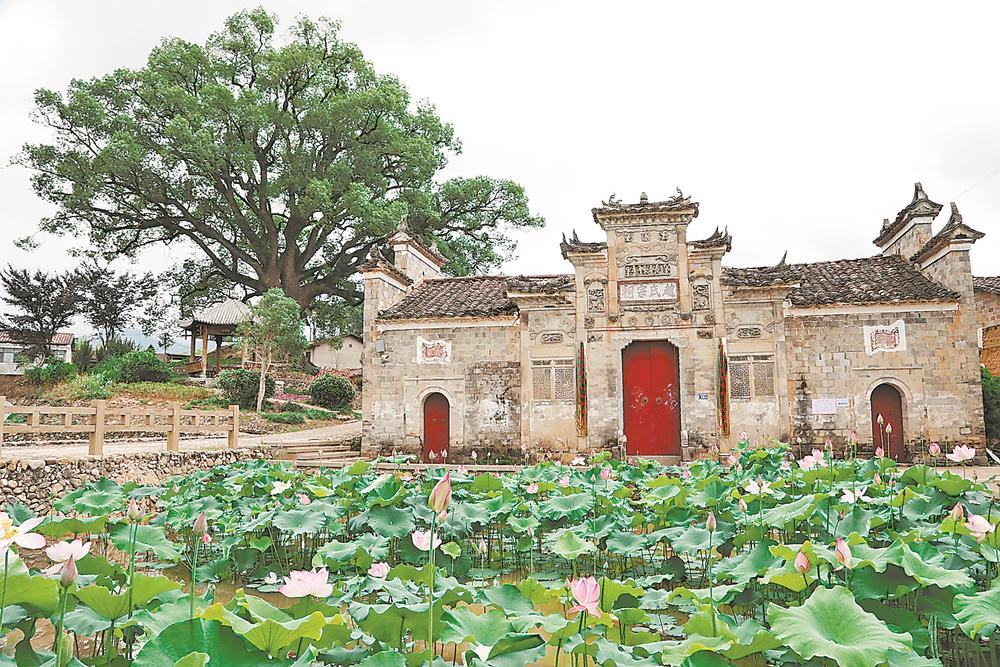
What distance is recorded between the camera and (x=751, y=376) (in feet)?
48.1

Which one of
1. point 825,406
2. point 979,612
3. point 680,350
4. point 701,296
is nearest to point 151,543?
point 979,612

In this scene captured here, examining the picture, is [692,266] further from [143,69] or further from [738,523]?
Answer: [143,69]

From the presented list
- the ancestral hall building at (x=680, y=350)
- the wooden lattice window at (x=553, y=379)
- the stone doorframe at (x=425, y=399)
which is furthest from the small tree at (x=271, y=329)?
the wooden lattice window at (x=553, y=379)

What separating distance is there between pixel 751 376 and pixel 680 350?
1.58m

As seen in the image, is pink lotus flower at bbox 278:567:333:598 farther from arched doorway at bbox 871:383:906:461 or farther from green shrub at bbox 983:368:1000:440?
green shrub at bbox 983:368:1000:440

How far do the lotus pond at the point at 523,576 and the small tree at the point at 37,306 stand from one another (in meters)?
25.8

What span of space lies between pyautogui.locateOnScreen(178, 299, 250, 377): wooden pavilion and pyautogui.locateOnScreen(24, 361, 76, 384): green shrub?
5.42 m

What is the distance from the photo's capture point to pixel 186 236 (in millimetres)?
30016

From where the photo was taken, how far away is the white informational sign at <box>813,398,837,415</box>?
567 inches

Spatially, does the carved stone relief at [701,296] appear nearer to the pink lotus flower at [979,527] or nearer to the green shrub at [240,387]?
the pink lotus flower at [979,527]

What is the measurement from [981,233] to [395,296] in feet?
42.7

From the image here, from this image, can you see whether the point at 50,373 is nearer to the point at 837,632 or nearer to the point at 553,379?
the point at 553,379

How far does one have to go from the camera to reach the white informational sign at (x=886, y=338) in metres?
14.3

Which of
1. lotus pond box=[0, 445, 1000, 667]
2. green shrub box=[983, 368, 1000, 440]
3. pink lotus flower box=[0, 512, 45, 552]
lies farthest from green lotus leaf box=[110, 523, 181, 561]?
green shrub box=[983, 368, 1000, 440]
